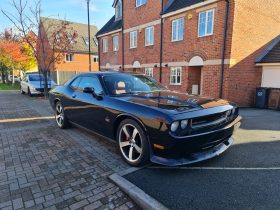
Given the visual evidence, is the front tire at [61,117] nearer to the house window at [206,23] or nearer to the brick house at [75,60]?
the house window at [206,23]

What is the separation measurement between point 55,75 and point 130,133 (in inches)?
1099

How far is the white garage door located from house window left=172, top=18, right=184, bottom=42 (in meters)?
4.80

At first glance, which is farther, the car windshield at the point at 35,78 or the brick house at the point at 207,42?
the car windshield at the point at 35,78

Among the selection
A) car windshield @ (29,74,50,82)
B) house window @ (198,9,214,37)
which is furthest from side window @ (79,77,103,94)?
car windshield @ (29,74,50,82)

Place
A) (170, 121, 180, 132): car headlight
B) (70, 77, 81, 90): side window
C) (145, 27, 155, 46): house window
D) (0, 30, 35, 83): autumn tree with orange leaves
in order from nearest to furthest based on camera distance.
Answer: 1. (170, 121, 180, 132): car headlight
2. (70, 77, 81, 90): side window
3. (145, 27, 155, 46): house window
4. (0, 30, 35, 83): autumn tree with orange leaves

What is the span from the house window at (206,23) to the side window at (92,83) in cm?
789

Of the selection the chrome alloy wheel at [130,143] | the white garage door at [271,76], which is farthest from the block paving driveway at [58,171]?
the white garage door at [271,76]

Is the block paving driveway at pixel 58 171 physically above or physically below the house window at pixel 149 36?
below

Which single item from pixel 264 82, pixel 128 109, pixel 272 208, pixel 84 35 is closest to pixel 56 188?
Result: pixel 128 109

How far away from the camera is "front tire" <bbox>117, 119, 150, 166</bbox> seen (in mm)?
3115

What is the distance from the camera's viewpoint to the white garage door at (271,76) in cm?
1005

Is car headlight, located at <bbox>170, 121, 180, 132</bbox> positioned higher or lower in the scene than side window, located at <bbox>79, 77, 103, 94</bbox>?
lower

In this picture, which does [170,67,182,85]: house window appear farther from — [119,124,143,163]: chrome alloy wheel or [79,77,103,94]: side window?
[119,124,143,163]: chrome alloy wheel

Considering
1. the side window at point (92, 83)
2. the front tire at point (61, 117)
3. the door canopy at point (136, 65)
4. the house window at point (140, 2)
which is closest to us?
the side window at point (92, 83)
